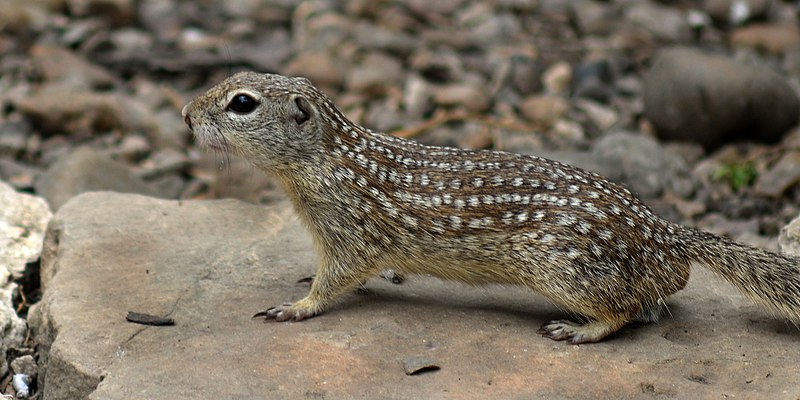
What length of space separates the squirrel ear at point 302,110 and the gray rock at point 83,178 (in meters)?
3.85

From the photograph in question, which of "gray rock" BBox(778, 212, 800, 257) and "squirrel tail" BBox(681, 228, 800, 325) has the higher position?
"gray rock" BBox(778, 212, 800, 257)

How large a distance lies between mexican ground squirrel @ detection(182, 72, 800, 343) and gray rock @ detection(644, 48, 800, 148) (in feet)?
17.5

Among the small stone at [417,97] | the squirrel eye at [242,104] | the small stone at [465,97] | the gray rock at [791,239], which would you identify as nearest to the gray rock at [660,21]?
the small stone at [465,97]

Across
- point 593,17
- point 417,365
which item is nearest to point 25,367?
point 417,365

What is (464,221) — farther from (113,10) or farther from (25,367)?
(113,10)

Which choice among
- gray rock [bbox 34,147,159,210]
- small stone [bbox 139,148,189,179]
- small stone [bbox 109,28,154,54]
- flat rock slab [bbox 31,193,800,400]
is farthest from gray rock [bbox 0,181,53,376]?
small stone [bbox 109,28,154,54]

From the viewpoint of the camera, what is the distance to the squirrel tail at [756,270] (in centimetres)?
619

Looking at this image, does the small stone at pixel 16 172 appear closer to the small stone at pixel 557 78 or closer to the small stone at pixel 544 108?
the small stone at pixel 544 108

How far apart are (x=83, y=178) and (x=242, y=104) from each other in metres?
3.83

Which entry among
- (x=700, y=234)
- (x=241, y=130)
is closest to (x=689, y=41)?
(x=700, y=234)

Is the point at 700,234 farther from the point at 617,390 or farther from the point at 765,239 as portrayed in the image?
the point at 765,239

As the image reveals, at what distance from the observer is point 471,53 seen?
14.2 metres

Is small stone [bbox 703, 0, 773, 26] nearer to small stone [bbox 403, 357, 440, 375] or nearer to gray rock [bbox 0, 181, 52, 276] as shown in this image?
gray rock [bbox 0, 181, 52, 276]

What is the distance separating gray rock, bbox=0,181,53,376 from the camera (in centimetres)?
→ 677
